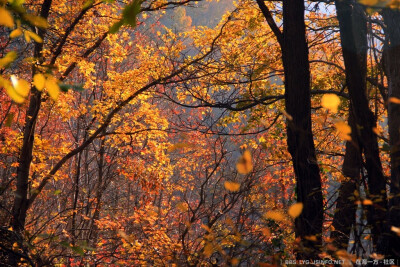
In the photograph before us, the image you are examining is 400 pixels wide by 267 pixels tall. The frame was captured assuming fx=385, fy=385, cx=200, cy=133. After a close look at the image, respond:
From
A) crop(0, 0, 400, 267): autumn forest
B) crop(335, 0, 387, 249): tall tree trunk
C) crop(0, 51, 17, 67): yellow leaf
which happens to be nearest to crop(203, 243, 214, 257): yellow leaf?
crop(0, 0, 400, 267): autumn forest

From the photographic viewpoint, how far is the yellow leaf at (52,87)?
1.38 m

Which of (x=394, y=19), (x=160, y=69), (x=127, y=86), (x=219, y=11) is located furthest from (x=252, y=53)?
(x=219, y=11)

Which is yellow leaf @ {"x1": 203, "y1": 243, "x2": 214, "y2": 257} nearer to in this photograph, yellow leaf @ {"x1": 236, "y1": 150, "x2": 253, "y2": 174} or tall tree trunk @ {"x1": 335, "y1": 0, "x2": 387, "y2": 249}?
yellow leaf @ {"x1": 236, "y1": 150, "x2": 253, "y2": 174}

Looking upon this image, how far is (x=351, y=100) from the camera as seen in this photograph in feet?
12.2

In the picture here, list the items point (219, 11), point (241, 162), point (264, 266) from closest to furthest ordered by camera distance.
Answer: point (241, 162)
point (264, 266)
point (219, 11)

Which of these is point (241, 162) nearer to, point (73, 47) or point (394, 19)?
point (394, 19)

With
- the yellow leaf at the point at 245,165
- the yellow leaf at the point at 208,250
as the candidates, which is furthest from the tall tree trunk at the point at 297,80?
the yellow leaf at the point at 245,165

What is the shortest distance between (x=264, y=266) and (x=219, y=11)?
62110 mm

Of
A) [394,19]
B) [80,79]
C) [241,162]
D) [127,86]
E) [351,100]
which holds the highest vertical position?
[80,79]

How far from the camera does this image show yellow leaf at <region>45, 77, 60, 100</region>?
1380 mm

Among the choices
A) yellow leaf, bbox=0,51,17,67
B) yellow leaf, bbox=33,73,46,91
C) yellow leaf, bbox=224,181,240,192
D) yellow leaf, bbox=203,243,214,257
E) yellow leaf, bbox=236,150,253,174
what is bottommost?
yellow leaf, bbox=203,243,214,257

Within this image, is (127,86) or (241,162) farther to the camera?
(127,86)

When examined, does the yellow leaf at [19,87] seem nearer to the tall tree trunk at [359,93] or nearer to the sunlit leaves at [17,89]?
the sunlit leaves at [17,89]

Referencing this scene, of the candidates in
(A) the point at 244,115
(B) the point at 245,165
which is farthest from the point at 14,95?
(A) the point at 244,115
